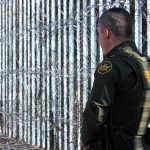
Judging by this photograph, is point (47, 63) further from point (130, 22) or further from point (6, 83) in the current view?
point (130, 22)

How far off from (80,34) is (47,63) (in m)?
0.98

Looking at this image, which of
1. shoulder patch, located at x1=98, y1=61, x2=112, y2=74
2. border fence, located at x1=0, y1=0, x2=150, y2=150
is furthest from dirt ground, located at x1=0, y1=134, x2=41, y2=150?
shoulder patch, located at x1=98, y1=61, x2=112, y2=74

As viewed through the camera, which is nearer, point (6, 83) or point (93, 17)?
point (93, 17)

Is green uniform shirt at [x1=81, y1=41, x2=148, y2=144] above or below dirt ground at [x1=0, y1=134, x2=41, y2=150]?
above

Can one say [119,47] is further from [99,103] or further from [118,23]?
[99,103]

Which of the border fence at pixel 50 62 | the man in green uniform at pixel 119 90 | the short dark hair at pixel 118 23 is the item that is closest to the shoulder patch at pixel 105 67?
the man in green uniform at pixel 119 90

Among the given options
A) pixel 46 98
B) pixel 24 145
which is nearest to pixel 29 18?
pixel 46 98

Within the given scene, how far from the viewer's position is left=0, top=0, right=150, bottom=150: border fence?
18.3ft

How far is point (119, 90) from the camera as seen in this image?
9.56 feet

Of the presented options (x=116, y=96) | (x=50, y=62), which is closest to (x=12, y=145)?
(x=50, y=62)

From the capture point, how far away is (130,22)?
309cm

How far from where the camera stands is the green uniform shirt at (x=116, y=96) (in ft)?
9.45

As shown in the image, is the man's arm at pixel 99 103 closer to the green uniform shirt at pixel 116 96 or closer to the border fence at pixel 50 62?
the green uniform shirt at pixel 116 96

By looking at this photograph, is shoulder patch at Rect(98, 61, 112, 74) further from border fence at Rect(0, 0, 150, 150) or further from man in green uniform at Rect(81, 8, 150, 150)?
border fence at Rect(0, 0, 150, 150)
